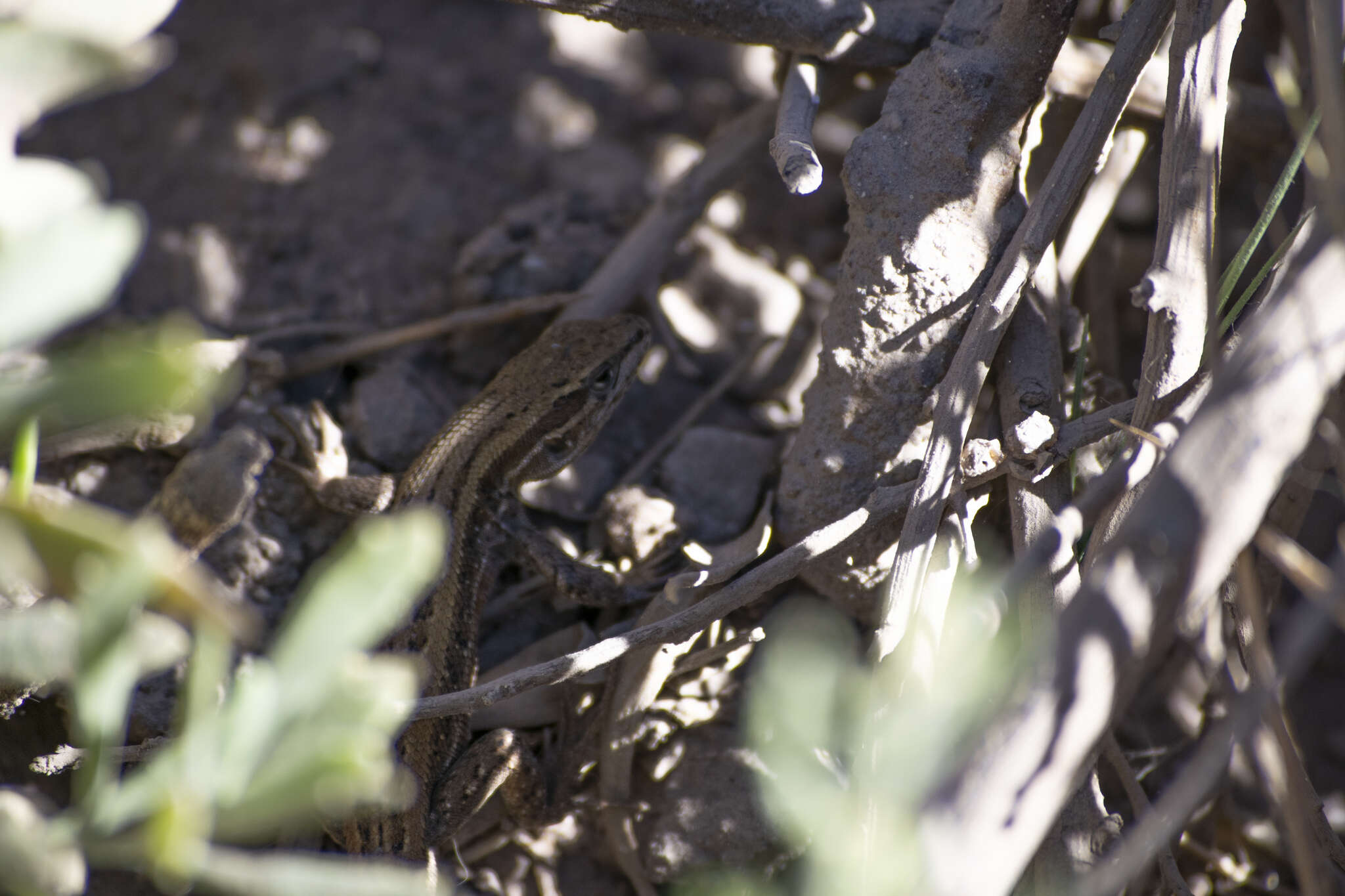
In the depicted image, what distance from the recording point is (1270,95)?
8.75 ft

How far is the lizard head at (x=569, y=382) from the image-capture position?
9.32ft

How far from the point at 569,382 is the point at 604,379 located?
11 cm

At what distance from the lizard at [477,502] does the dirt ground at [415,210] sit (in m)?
0.14

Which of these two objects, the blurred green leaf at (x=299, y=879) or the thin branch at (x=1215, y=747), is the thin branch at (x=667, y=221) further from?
the blurred green leaf at (x=299, y=879)

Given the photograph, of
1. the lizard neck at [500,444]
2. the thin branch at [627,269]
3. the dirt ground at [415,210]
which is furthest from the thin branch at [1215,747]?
the thin branch at [627,269]

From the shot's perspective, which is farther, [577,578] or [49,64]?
[577,578]

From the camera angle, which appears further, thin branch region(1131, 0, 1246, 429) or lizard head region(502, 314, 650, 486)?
lizard head region(502, 314, 650, 486)

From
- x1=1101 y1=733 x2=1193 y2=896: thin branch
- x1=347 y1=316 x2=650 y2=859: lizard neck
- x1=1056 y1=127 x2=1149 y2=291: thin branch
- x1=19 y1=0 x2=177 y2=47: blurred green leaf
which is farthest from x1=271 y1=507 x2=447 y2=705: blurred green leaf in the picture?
x1=1056 y1=127 x2=1149 y2=291: thin branch

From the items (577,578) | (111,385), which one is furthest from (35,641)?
(577,578)

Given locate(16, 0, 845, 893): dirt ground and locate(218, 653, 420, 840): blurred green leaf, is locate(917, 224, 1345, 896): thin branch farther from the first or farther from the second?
locate(16, 0, 845, 893): dirt ground

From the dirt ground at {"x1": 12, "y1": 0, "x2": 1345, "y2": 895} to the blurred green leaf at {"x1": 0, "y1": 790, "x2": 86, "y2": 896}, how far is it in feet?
5.69

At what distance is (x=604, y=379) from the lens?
2887mm

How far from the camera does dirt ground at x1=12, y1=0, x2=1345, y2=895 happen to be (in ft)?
8.89

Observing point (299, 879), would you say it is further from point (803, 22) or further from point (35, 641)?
point (803, 22)
